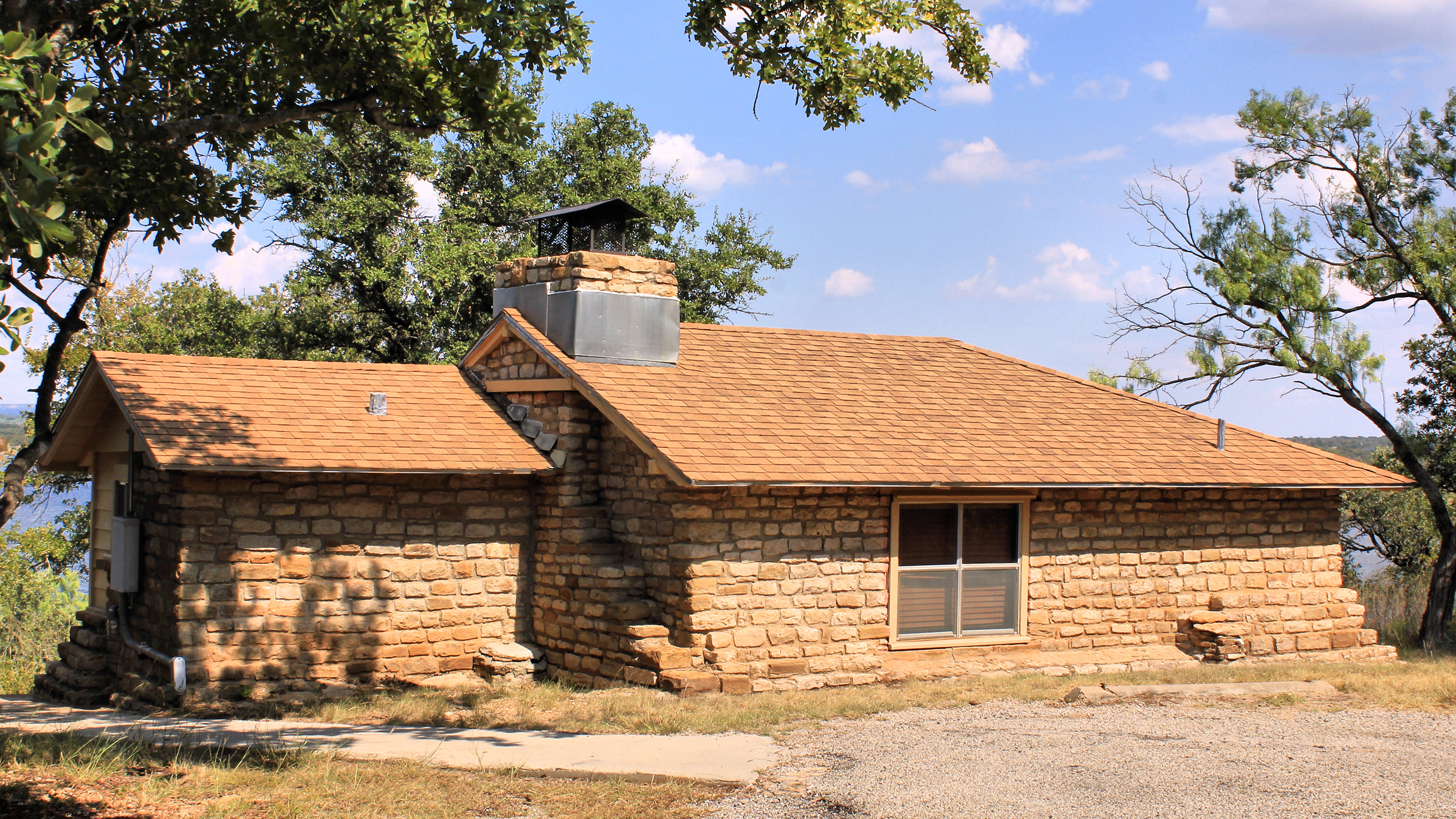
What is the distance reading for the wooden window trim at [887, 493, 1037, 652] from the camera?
41.1 feet

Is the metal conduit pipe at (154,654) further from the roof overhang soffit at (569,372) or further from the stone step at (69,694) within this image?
the roof overhang soffit at (569,372)

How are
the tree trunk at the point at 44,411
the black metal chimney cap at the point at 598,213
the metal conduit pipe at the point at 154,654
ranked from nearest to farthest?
1. the tree trunk at the point at 44,411
2. the metal conduit pipe at the point at 154,654
3. the black metal chimney cap at the point at 598,213

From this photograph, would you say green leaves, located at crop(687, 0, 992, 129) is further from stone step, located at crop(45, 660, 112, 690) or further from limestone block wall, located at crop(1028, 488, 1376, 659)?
stone step, located at crop(45, 660, 112, 690)

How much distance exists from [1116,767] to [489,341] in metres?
9.56

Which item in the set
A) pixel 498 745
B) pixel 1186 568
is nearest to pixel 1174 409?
pixel 1186 568

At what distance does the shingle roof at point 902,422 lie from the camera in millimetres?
12102

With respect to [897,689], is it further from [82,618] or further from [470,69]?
[82,618]

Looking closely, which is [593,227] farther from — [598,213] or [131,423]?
[131,423]

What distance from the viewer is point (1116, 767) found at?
795 centimetres

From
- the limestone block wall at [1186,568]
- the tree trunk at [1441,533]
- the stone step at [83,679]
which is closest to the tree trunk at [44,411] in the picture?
the stone step at [83,679]

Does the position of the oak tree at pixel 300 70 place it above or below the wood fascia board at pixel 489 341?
above

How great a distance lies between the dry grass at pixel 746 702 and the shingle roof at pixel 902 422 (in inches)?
83.6

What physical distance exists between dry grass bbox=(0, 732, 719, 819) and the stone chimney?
21.1 ft

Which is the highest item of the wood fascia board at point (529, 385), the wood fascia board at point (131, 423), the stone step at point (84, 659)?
the wood fascia board at point (529, 385)
